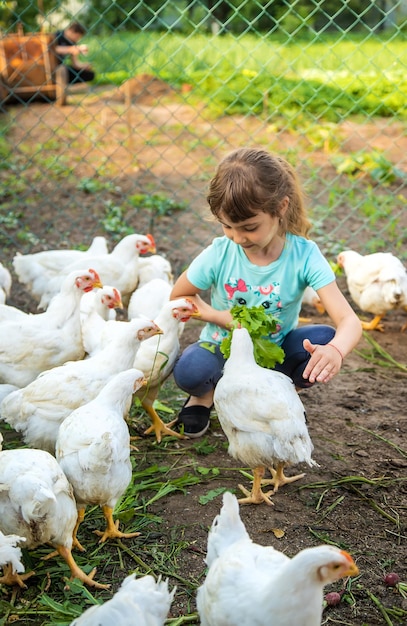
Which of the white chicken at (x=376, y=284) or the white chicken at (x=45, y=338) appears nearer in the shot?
the white chicken at (x=45, y=338)

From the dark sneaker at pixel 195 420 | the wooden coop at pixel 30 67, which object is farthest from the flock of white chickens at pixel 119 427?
the wooden coop at pixel 30 67

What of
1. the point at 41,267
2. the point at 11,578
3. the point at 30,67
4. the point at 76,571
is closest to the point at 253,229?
the point at 76,571

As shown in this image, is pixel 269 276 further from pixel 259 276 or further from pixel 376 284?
pixel 376 284

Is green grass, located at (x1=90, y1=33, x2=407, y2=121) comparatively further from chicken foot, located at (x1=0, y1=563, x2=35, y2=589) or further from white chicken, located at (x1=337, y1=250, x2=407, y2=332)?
chicken foot, located at (x1=0, y1=563, x2=35, y2=589)

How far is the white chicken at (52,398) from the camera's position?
9.74 ft

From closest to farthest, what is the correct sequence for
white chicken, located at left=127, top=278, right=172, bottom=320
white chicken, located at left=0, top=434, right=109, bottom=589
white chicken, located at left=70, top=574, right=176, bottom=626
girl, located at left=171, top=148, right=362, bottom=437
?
white chicken, located at left=70, top=574, right=176, bottom=626 → white chicken, located at left=0, top=434, right=109, bottom=589 → girl, located at left=171, top=148, right=362, bottom=437 → white chicken, located at left=127, top=278, right=172, bottom=320

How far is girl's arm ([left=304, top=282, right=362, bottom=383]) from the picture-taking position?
258cm

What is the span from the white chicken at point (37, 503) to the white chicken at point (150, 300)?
1691 millimetres

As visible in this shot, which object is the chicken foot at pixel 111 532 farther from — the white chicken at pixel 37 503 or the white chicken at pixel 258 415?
the white chicken at pixel 258 415

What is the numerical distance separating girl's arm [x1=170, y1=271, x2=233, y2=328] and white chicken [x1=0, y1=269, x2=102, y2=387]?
1.79 feet

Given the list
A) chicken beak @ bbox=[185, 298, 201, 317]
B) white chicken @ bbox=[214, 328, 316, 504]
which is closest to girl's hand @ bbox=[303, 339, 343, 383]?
white chicken @ bbox=[214, 328, 316, 504]

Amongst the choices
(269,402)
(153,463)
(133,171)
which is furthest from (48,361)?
(133,171)

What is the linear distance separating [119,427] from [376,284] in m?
2.55

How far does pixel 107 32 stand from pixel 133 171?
787cm
